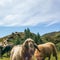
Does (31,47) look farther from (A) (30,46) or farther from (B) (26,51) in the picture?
(B) (26,51)

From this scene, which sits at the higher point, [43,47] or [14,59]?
[43,47]

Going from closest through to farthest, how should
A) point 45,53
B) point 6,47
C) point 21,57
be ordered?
1. point 21,57
2. point 45,53
3. point 6,47

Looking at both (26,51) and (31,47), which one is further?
(26,51)

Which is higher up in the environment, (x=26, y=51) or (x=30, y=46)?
(x=30, y=46)

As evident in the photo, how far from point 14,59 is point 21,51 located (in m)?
0.51

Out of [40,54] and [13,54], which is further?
[40,54]

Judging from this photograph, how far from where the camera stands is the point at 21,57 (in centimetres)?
967

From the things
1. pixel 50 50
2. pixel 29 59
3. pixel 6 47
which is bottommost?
pixel 29 59

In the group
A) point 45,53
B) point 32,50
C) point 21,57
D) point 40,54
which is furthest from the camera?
point 45,53

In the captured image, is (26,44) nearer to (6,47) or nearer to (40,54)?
(40,54)

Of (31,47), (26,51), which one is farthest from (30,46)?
(26,51)

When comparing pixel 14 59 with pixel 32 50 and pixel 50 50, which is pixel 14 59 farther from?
pixel 50 50

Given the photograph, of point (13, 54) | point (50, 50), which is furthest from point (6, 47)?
point (13, 54)

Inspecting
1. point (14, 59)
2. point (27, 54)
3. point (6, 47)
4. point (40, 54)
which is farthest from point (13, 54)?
point (6, 47)
